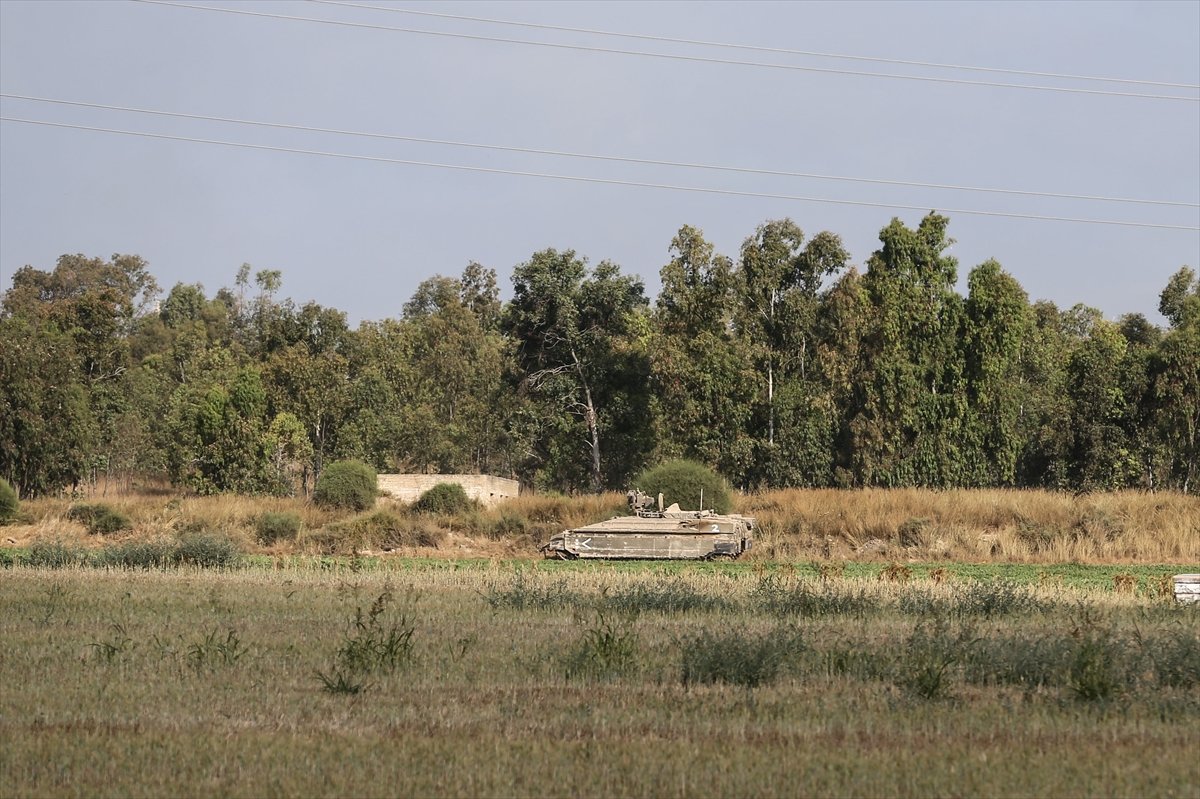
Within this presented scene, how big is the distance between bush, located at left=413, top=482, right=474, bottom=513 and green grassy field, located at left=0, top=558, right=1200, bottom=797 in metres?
24.8

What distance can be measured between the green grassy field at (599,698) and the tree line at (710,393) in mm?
30173

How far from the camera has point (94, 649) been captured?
13.1 metres

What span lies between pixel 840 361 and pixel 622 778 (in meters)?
40.3

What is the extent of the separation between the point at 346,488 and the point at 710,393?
13.5 meters

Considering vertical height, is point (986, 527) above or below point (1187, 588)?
above

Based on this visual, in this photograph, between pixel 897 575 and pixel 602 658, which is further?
pixel 897 575

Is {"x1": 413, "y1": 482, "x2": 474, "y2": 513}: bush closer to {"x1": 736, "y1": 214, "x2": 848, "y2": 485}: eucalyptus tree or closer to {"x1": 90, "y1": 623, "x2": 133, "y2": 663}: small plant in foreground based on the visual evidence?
{"x1": 736, "y1": 214, "x2": 848, "y2": 485}: eucalyptus tree

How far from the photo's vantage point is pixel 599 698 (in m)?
10.5

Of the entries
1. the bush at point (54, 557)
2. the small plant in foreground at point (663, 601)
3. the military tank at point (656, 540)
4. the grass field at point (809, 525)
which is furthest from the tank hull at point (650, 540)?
the small plant in foreground at point (663, 601)

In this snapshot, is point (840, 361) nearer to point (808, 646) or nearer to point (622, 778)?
point (808, 646)

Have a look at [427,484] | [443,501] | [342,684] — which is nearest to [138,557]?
[443,501]

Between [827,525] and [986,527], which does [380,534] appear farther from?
[986,527]

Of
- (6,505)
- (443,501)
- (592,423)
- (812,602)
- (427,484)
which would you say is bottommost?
(812,602)

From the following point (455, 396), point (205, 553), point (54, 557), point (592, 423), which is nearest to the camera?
point (54, 557)
